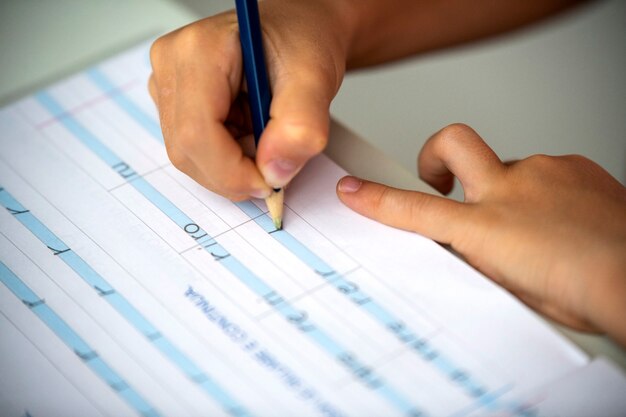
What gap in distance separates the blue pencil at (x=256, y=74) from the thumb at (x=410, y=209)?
2.0 inches

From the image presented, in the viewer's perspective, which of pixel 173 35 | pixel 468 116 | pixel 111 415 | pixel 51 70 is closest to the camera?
pixel 111 415

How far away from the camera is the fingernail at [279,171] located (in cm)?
47

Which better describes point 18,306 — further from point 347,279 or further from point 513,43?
point 513,43

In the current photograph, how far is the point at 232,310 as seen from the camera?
0.45 metres

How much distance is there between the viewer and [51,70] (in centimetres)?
65

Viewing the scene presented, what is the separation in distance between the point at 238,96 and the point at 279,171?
0.11 meters

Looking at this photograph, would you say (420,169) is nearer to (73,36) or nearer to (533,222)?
(533,222)

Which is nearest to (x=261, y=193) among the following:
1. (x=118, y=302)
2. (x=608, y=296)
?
(x=118, y=302)

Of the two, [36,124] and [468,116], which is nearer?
[36,124]

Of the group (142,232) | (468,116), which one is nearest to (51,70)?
(142,232)

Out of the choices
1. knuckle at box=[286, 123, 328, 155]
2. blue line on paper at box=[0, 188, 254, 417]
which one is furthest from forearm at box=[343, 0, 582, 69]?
blue line on paper at box=[0, 188, 254, 417]

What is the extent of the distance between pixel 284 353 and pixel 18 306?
0.56 ft

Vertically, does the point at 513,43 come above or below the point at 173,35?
below

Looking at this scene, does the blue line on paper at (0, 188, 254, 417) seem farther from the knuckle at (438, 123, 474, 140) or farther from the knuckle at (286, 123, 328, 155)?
the knuckle at (438, 123, 474, 140)
